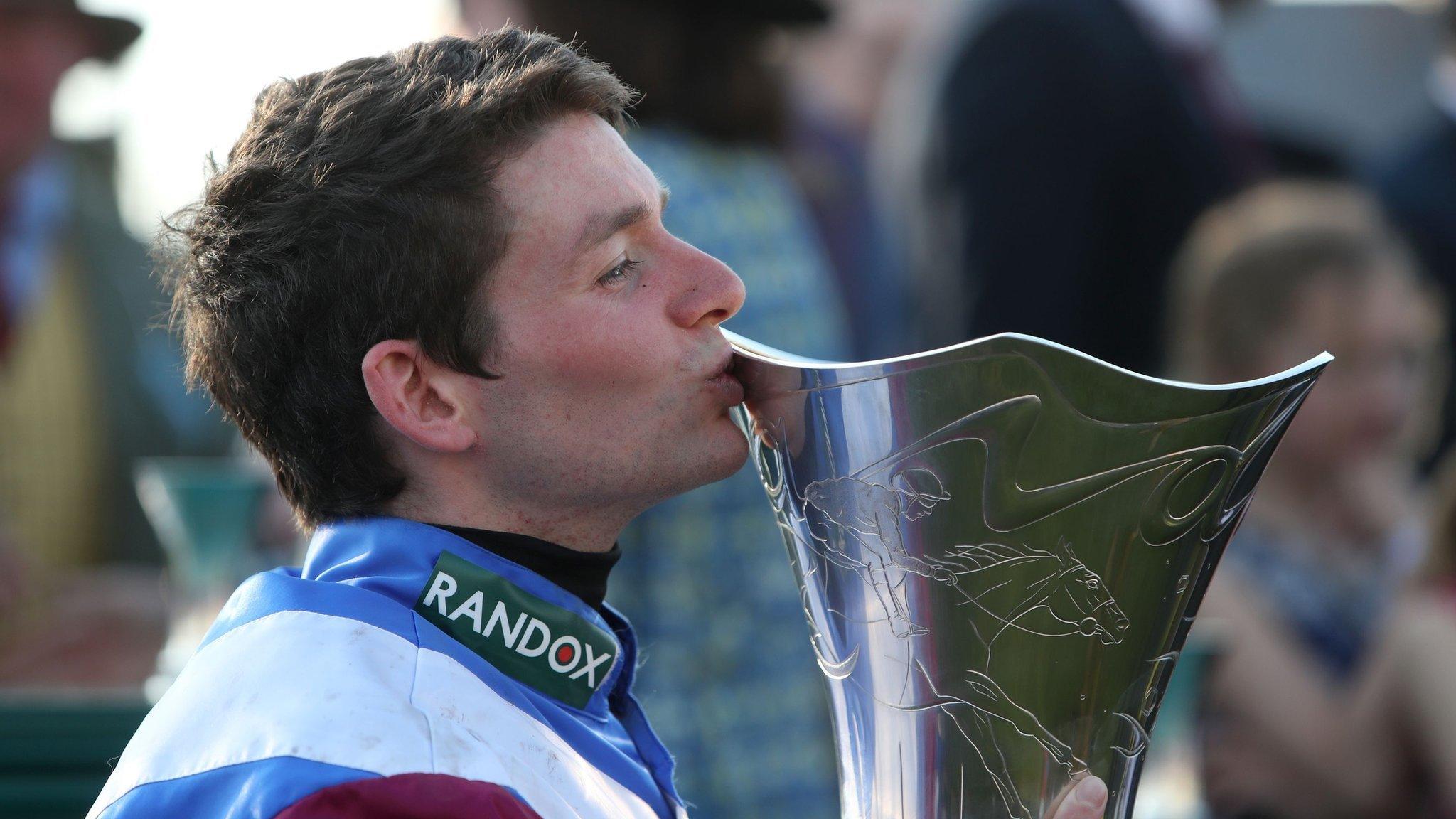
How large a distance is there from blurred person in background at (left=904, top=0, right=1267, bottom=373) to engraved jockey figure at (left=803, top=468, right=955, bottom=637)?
2175mm

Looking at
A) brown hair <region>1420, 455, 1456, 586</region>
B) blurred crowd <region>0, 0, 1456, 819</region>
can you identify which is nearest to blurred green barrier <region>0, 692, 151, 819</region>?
blurred crowd <region>0, 0, 1456, 819</region>

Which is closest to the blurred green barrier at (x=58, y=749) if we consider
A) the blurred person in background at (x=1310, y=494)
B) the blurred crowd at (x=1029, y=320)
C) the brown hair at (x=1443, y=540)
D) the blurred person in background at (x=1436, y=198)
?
the blurred crowd at (x=1029, y=320)

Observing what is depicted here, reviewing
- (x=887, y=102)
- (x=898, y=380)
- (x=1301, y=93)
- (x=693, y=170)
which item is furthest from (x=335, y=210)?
(x=1301, y=93)

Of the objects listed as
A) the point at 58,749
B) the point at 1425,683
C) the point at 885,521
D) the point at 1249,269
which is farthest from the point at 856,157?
the point at 885,521

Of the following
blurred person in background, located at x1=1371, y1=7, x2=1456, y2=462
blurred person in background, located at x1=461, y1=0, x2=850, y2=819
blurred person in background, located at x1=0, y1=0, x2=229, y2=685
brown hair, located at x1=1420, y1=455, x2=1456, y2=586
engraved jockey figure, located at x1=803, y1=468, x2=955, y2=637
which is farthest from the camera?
blurred person in background, located at x1=1371, y1=7, x2=1456, y2=462

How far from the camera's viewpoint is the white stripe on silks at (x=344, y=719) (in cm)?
138

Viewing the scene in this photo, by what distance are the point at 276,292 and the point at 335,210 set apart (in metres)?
0.10

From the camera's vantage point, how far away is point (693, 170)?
3008mm

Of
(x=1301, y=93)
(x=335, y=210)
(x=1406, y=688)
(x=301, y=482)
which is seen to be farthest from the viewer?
(x=1301, y=93)

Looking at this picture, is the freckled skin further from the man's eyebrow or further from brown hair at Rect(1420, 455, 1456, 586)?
brown hair at Rect(1420, 455, 1456, 586)

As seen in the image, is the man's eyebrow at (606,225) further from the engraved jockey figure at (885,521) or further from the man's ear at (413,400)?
the engraved jockey figure at (885,521)

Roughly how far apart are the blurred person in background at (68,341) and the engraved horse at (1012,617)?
2524 millimetres

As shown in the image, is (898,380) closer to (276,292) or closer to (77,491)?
(276,292)

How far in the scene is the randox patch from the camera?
1584 millimetres
